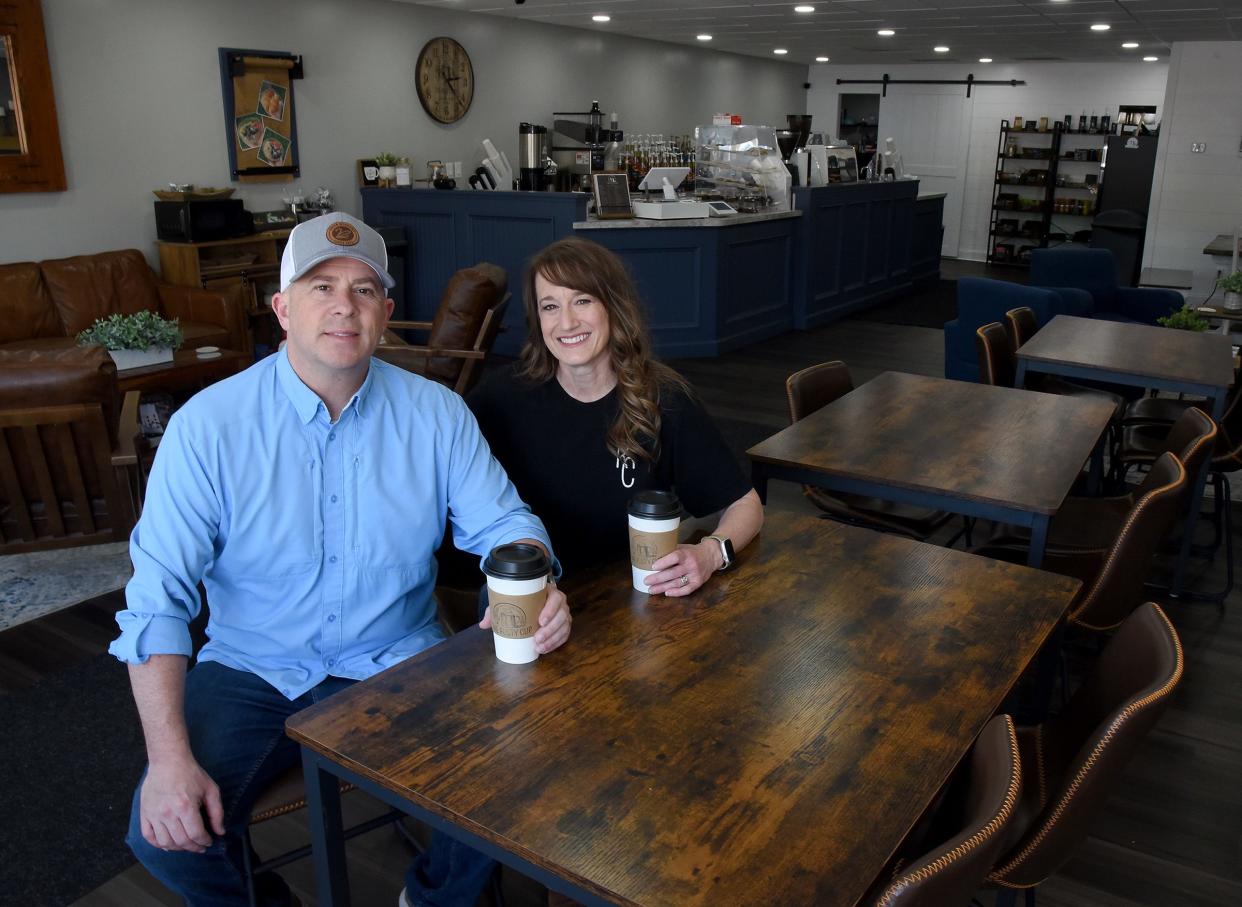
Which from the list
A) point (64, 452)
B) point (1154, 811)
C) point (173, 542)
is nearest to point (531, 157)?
point (64, 452)

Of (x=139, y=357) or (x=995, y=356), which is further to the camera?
(x=139, y=357)

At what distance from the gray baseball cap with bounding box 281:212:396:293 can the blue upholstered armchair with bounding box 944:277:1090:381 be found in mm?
4288

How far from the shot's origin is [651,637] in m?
1.59

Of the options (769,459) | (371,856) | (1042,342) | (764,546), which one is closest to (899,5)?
(1042,342)

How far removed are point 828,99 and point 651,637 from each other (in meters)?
14.4

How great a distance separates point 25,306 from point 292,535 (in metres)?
5.30

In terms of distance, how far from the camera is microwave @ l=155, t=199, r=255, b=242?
6.48 m

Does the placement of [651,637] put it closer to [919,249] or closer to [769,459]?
[769,459]

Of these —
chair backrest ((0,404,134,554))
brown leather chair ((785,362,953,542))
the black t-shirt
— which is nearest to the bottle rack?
brown leather chair ((785,362,953,542))

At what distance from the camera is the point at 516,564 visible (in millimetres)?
1417

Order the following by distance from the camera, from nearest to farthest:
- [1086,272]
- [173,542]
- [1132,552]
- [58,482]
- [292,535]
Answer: [173,542]
[292,535]
[1132,552]
[58,482]
[1086,272]

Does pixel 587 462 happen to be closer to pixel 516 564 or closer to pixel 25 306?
pixel 516 564

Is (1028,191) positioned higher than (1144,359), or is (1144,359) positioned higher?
(1028,191)

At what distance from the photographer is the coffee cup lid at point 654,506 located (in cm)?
166
